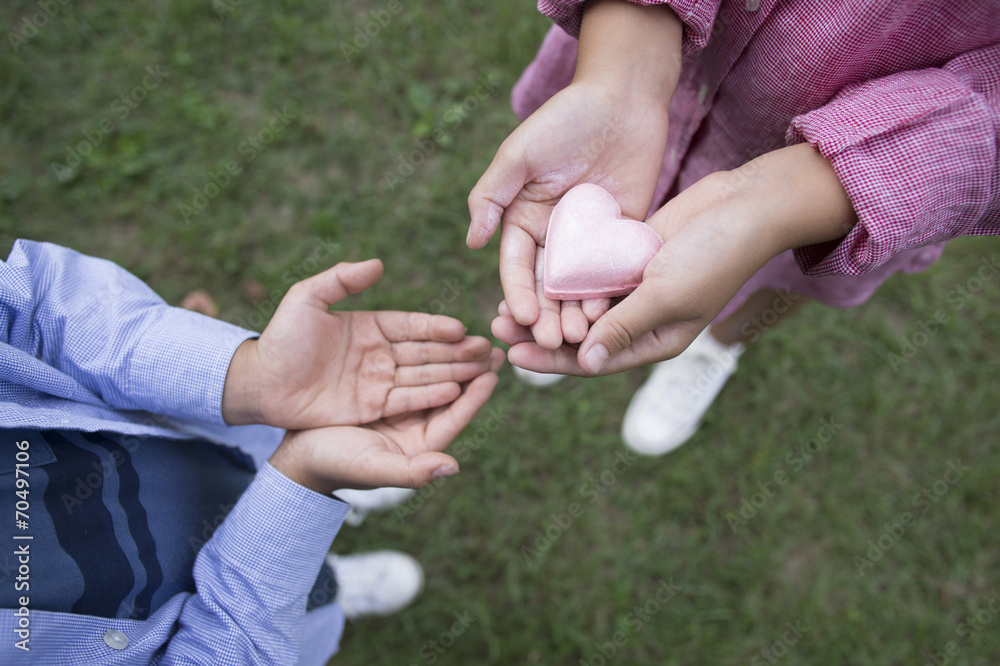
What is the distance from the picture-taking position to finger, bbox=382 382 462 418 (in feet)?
6.18

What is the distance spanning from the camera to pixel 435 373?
1957mm

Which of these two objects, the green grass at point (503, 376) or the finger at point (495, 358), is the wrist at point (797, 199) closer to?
the finger at point (495, 358)

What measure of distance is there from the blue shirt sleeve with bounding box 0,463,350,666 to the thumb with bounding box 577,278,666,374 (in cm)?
83

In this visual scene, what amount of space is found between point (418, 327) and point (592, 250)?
2.19 ft

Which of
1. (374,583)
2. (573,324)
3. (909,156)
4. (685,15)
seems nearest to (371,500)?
(374,583)

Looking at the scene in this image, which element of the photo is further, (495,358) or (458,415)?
(495,358)

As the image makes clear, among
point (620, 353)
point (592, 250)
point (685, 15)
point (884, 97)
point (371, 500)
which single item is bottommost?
point (371, 500)

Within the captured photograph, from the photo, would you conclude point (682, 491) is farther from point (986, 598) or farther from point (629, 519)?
point (986, 598)

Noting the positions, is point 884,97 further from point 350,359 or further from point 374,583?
point 374,583

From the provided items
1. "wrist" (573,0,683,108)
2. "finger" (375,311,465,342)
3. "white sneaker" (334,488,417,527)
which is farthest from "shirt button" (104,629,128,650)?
"wrist" (573,0,683,108)

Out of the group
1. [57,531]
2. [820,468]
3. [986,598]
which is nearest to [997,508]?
[986,598]

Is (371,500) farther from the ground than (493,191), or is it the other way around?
(493,191)

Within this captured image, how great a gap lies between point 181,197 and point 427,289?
56.4 inches

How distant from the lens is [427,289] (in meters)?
3.04
